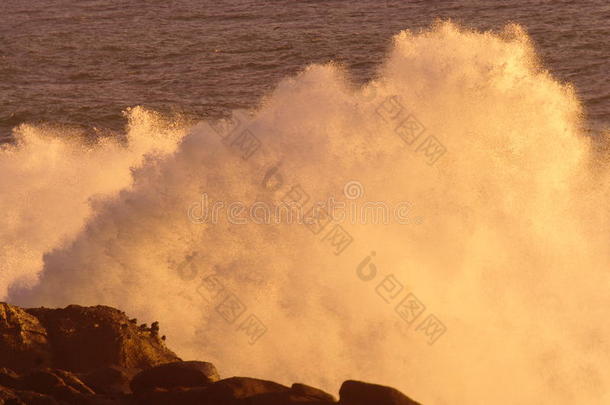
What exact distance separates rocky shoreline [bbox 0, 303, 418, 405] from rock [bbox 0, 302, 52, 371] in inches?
0.5

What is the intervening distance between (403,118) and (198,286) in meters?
5.92

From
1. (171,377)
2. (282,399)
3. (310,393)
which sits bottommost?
(310,393)

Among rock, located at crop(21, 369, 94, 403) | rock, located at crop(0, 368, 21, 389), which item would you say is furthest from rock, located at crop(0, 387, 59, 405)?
rock, located at crop(0, 368, 21, 389)

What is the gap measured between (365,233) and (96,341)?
19.2 feet

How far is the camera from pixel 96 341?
12766 millimetres

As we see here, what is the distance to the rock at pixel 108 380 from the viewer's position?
1113 centimetres

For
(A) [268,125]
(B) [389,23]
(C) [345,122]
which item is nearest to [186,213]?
(A) [268,125]

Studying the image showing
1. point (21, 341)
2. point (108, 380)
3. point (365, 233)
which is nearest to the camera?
point (108, 380)

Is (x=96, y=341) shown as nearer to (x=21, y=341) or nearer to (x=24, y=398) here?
(x=21, y=341)

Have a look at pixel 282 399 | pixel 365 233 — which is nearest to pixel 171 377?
pixel 282 399

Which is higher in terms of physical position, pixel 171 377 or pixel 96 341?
pixel 96 341

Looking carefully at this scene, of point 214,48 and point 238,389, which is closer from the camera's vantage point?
point 238,389

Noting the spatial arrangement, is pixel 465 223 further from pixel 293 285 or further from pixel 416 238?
pixel 293 285

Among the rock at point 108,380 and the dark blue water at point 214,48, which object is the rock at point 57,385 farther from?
the dark blue water at point 214,48
